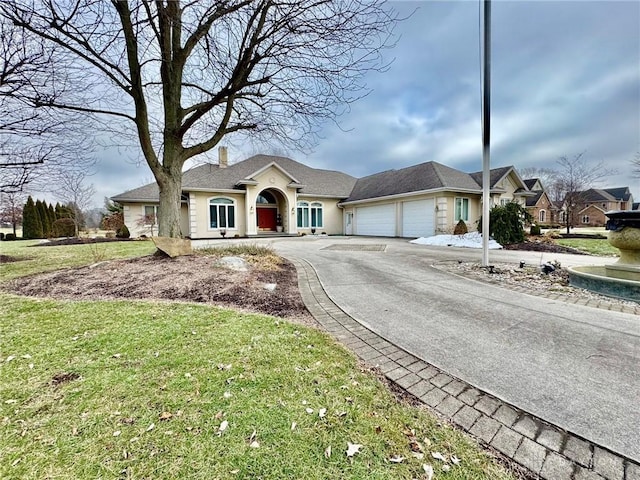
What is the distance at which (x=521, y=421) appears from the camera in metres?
1.99

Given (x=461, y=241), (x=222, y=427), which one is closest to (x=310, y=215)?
(x=461, y=241)

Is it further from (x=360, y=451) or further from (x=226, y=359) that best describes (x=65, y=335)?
(x=360, y=451)

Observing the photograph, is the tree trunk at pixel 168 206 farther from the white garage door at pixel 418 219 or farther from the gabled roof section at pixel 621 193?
the gabled roof section at pixel 621 193

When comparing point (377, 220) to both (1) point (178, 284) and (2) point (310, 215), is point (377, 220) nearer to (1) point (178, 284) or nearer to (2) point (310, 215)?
(2) point (310, 215)

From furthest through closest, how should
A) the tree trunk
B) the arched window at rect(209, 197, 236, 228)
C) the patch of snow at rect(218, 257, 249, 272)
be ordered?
the arched window at rect(209, 197, 236, 228), the tree trunk, the patch of snow at rect(218, 257, 249, 272)

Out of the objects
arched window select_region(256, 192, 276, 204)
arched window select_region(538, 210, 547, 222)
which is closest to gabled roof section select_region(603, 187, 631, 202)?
arched window select_region(538, 210, 547, 222)

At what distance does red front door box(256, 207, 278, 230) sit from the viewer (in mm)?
23566

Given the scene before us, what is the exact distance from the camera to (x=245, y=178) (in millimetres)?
20547

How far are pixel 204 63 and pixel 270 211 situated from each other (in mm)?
17377

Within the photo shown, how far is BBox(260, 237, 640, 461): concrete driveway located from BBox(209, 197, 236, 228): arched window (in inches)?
633

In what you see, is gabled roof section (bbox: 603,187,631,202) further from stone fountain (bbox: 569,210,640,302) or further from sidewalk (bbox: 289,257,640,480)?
sidewalk (bbox: 289,257,640,480)

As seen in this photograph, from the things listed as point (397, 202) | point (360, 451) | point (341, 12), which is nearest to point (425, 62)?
point (341, 12)

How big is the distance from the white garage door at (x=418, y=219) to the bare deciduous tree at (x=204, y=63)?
12.4 m

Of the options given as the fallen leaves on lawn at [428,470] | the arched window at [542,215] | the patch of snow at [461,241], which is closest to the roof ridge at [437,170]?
the patch of snow at [461,241]
